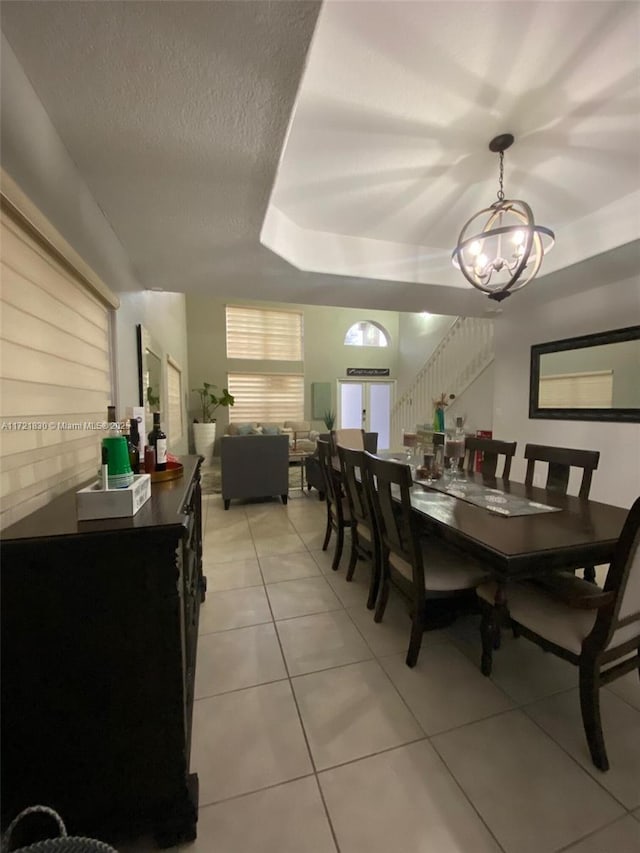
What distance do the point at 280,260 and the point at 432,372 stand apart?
15.0ft

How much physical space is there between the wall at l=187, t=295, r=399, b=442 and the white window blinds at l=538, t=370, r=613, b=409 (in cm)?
488

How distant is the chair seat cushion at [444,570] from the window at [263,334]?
703 centimetres

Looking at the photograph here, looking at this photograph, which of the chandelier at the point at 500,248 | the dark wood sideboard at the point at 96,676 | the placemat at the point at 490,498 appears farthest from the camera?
the chandelier at the point at 500,248

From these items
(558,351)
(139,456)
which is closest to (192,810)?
(139,456)

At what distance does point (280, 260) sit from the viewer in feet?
9.11

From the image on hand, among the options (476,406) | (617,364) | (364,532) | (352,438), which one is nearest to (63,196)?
(364,532)

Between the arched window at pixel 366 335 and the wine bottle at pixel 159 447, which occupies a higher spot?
the arched window at pixel 366 335

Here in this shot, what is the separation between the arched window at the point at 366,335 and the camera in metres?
8.85

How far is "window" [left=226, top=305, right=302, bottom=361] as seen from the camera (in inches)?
318

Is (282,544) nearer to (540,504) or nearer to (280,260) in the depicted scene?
(540,504)

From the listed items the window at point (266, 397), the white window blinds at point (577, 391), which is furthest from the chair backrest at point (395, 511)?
the window at point (266, 397)

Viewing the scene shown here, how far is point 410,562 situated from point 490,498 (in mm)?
630

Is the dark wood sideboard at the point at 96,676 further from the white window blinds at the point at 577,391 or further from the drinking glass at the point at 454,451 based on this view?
the white window blinds at the point at 577,391

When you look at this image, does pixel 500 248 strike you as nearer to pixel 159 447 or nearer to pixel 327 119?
pixel 327 119
